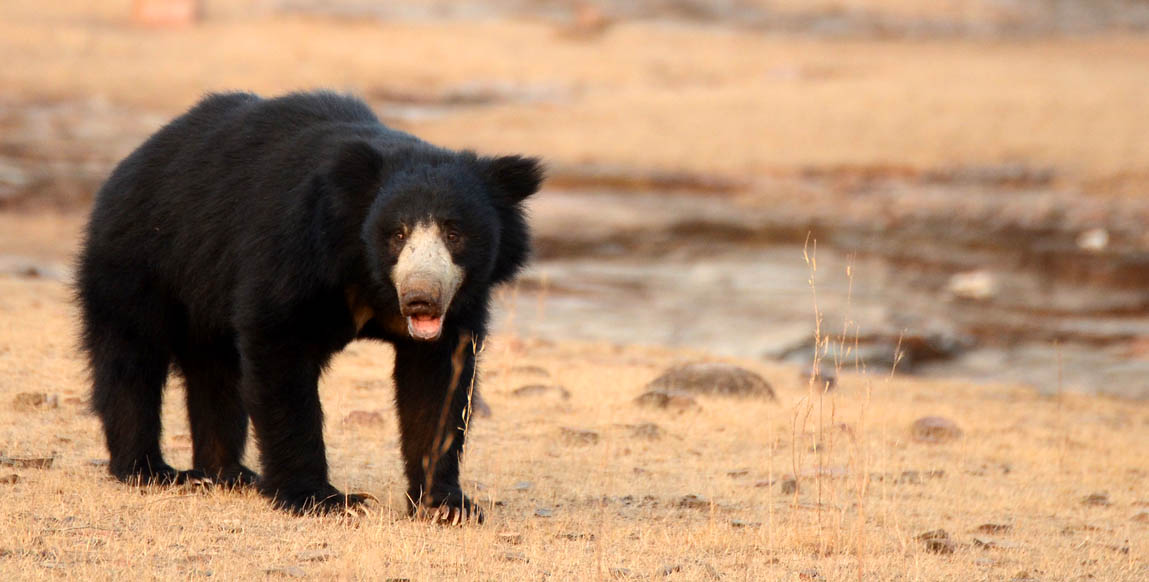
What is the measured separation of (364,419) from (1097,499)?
3.26 metres

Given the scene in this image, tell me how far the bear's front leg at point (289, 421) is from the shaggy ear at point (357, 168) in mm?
533

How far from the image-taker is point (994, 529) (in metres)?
5.25

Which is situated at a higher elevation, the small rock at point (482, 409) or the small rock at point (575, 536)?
the small rock at point (575, 536)

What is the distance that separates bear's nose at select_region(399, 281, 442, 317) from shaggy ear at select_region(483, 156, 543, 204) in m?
0.56

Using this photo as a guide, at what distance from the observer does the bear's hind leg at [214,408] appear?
5262mm

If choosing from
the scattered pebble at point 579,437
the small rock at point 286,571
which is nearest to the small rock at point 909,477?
the scattered pebble at point 579,437

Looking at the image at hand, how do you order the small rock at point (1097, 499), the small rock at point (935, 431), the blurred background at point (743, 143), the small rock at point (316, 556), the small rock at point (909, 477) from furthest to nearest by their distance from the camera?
1. the blurred background at point (743, 143)
2. the small rock at point (935, 431)
3. the small rock at point (909, 477)
4. the small rock at point (1097, 499)
5. the small rock at point (316, 556)

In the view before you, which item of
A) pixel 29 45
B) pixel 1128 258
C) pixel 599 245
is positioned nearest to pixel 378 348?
pixel 599 245

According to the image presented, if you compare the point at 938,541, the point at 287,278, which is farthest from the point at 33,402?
the point at 938,541

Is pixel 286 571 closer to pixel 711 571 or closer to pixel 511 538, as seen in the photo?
pixel 511 538

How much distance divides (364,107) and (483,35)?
30.7 meters

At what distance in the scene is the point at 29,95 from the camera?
2452cm

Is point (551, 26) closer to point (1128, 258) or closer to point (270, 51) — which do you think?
point (270, 51)

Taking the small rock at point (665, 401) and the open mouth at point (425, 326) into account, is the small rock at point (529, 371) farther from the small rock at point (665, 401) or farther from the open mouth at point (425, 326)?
the open mouth at point (425, 326)
